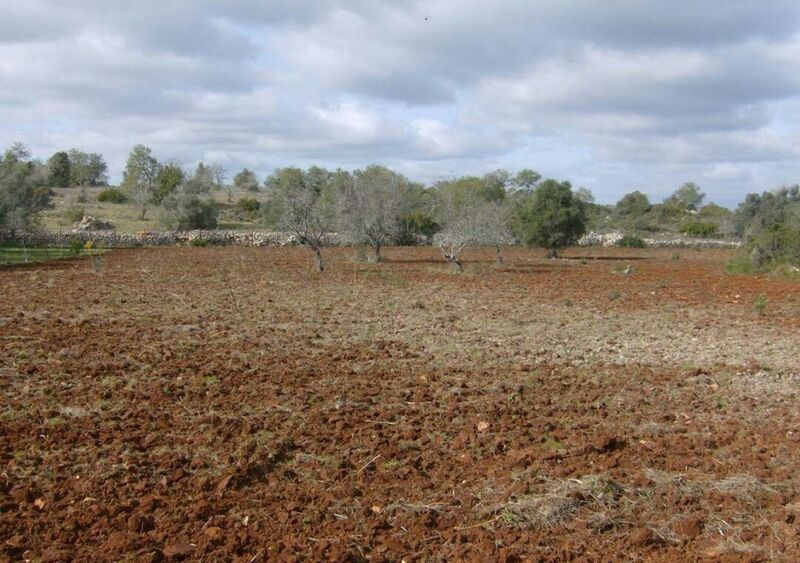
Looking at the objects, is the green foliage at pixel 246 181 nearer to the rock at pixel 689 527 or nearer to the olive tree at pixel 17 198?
the olive tree at pixel 17 198

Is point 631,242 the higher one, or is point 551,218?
point 551,218

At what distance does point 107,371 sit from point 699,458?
300 inches

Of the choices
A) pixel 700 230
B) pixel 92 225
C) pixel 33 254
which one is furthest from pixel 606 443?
pixel 700 230

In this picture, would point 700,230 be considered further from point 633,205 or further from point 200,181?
point 200,181

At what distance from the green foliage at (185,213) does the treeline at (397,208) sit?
0.28 ft

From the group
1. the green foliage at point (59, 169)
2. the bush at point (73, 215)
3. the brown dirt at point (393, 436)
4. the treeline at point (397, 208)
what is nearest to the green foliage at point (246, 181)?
the treeline at point (397, 208)

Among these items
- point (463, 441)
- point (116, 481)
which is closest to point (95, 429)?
point (116, 481)

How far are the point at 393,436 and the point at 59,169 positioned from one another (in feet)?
323

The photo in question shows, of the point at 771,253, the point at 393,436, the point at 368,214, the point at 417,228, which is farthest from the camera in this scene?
the point at 417,228

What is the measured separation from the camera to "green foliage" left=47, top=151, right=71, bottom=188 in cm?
9225

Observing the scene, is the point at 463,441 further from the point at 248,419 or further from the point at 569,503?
the point at 248,419

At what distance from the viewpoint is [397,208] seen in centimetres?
3644

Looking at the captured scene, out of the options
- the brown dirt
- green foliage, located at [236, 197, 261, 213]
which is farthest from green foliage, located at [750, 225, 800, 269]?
green foliage, located at [236, 197, 261, 213]

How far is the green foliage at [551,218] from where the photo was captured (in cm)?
3972
